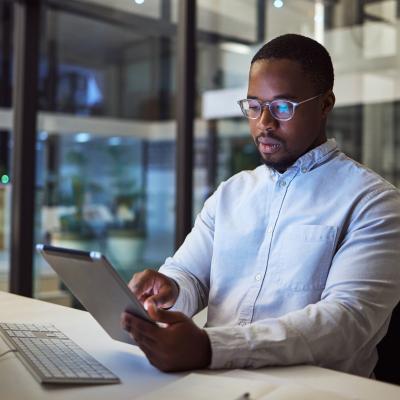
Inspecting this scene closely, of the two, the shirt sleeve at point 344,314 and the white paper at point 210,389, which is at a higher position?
the shirt sleeve at point 344,314

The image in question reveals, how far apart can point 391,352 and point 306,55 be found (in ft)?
2.33

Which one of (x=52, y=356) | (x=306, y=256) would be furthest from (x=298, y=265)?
(x=52, y=356)

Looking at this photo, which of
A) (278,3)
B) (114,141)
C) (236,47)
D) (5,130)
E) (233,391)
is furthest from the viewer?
(114,141)

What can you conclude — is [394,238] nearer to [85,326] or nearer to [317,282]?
[317,282]

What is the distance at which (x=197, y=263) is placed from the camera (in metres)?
1.59

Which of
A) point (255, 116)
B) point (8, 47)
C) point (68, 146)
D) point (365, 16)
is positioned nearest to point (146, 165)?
point (68, 146)

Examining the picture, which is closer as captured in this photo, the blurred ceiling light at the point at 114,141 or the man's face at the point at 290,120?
the man's face at the point at 290,120

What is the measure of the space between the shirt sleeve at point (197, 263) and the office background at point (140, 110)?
136 centimetres

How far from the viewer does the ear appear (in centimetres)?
142

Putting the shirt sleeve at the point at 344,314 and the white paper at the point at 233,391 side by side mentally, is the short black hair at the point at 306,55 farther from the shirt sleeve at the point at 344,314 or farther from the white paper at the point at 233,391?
the white paper at the point at 233,391

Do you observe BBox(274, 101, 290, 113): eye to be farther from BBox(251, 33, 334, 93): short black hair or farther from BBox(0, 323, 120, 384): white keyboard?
BBox(0, 323, 120, 384): white keyboard

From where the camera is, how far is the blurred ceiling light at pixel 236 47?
3354mm

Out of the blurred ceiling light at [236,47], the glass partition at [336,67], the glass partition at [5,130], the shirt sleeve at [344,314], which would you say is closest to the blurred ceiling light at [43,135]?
the glass partition at [5,130]

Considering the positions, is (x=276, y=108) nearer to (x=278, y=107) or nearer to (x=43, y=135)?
(x=278, y=107)
